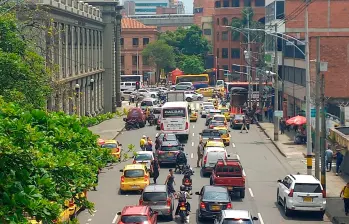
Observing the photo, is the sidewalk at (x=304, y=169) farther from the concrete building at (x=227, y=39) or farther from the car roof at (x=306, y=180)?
the concrete building at (x=227, y=39)

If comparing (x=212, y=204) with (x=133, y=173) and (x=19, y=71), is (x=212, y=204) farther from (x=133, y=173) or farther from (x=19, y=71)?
(x=19, y=71)

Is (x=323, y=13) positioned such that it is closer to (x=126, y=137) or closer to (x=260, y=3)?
(x=126, y=137)

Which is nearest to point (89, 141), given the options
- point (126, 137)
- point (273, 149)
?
point (273, 149)

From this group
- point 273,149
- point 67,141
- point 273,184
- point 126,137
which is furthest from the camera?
point 126,137

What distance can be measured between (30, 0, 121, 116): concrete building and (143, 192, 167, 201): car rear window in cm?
1857

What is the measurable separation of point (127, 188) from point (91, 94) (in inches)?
1563

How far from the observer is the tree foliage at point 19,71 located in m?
28.6

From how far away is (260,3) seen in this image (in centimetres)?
13950

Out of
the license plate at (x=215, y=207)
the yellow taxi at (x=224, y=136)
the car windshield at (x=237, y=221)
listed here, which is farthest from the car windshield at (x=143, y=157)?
the car windshield at (x=237, y=221)

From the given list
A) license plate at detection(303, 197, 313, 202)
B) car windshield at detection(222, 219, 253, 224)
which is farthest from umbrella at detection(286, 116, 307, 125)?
car windshield at detection(222, 219, 253, 224)

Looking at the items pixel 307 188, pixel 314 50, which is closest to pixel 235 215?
pixel 307 188

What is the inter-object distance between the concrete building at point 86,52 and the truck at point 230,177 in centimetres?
1525

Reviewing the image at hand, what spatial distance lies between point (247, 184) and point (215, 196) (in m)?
10.3

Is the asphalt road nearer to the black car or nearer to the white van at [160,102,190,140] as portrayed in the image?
the black car
